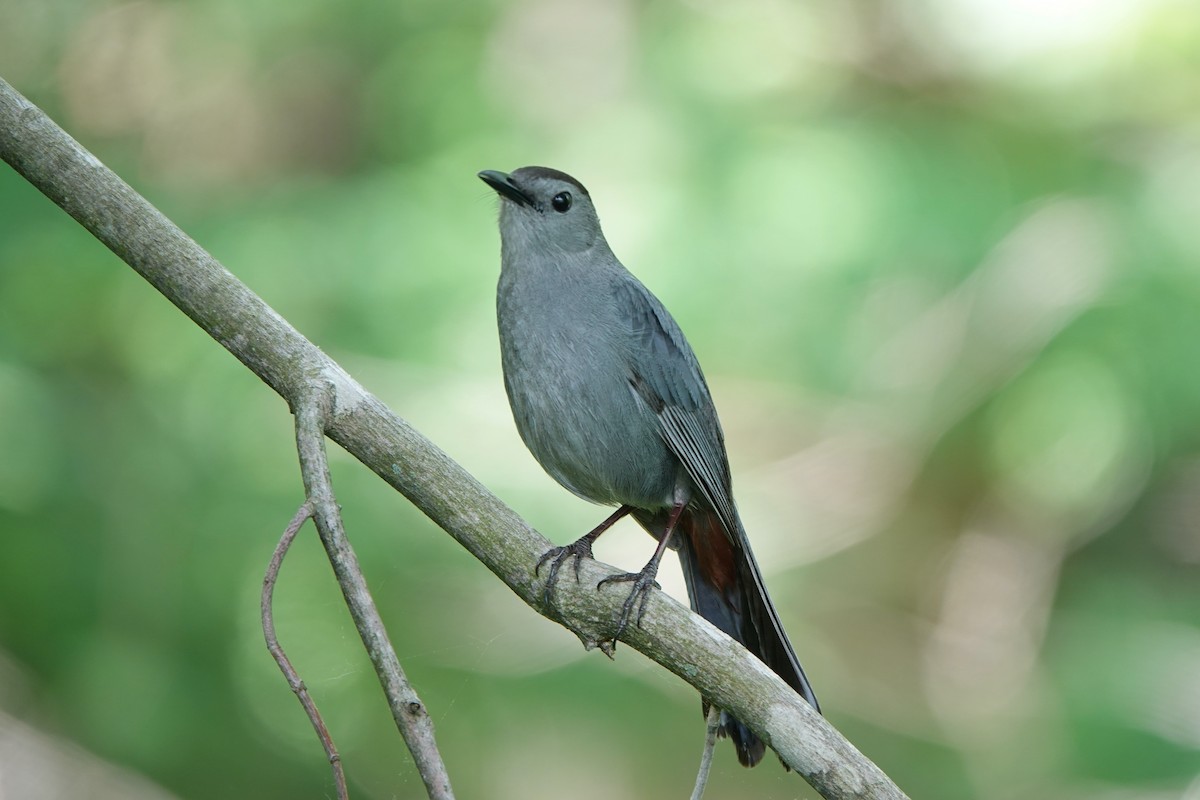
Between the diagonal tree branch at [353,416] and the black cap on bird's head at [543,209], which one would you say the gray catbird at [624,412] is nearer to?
the black cap on bird's head at [543,209]

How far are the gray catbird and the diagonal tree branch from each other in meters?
0.63

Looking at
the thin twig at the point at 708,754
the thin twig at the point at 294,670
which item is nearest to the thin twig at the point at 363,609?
the thin twig at the point at 294,670

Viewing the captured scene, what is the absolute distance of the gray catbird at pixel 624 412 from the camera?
3.14 metres

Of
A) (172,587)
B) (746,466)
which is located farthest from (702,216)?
(172,587)

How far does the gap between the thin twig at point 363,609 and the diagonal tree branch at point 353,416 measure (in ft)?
0.29

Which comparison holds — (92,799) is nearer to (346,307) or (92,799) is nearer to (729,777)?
(346,307)

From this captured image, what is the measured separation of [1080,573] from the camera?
4.84 meters

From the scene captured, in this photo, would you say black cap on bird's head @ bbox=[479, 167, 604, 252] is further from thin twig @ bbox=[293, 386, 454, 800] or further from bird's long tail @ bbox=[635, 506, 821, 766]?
thin twig @ bbox=[293, 386, 454, 800]

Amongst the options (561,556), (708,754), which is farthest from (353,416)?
(708,754)

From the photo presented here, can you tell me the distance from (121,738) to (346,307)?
5.59ft

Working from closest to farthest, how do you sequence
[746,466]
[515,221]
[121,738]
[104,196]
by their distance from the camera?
[104,196] → [515,221] → [121,738] → [746,466]

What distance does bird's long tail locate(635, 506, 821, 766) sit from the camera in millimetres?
3033

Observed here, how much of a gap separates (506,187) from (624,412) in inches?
30.9

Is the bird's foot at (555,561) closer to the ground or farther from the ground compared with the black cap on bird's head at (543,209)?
closer to the ground
